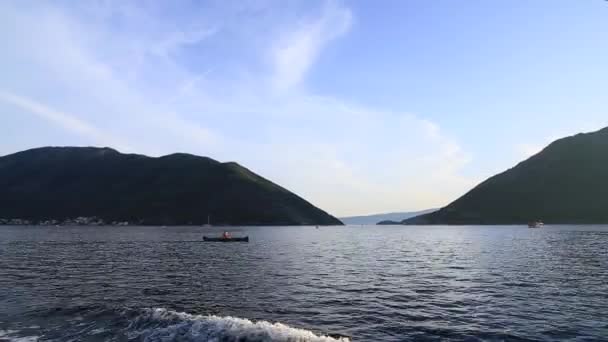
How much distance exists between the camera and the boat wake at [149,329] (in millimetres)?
23375

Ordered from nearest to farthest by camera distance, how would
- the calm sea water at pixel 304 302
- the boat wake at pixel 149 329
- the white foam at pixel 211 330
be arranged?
the white foam at pixel 211 330 → the boat wake at pixel 149 329 → the calm sea water at pixel 304 302

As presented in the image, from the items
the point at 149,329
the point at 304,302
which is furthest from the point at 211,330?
the point at 304,302

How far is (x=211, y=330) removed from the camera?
24625 millimetres

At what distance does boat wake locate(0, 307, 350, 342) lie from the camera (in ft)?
76.7

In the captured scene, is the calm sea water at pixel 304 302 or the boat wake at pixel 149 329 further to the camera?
the calm sea water at pixel 304 302

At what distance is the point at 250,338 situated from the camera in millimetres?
22891

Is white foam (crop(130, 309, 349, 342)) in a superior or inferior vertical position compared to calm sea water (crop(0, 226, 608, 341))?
superior

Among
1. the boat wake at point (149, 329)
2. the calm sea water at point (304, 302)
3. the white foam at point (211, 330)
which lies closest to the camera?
the white foam at point (211, 330)

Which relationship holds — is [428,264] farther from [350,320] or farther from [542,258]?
[350,320]

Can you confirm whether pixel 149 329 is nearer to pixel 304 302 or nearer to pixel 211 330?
pixel 211 330

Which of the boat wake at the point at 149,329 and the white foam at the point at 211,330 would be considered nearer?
the white foam at the point at 211,330

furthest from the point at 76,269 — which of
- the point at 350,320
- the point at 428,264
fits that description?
the point at 428,264

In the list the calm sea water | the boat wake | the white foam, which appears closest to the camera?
the white foam

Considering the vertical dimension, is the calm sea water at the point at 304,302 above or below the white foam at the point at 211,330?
below
